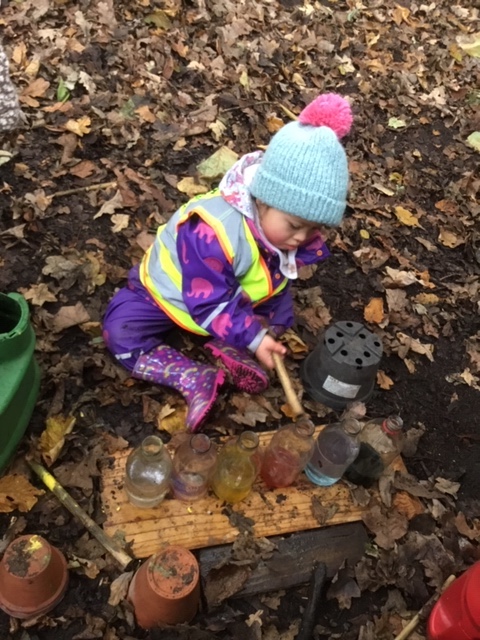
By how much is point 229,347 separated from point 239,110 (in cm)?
291

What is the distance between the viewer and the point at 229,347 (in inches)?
133

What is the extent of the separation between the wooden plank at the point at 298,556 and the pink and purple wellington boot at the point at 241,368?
854 millimetres

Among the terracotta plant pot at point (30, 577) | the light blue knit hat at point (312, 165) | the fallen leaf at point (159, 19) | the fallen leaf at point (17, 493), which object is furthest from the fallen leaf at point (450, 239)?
the terracotta plant pot at point (30, 577)

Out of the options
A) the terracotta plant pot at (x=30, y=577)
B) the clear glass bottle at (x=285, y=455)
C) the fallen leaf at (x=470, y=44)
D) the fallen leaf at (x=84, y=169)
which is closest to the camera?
the terracotta plant pot at (x=30, y=577)

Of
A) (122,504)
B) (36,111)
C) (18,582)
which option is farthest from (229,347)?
(36,111)

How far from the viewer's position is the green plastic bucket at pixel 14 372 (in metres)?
2.49

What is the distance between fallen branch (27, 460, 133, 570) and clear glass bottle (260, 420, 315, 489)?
802 mm

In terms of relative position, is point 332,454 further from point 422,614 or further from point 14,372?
point 14,372

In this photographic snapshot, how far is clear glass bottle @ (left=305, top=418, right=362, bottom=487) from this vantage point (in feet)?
9.84

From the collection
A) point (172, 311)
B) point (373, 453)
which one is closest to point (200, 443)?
point (172, 311)

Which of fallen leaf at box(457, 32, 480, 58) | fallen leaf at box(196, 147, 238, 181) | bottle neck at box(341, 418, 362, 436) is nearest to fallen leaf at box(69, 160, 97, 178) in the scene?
fallen leaf at box(196, 147, 238, 181)

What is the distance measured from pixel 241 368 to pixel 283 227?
86 cm

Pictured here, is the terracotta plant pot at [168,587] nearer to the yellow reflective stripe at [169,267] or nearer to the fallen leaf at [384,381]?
the yellow reflective stripe at [169,267]

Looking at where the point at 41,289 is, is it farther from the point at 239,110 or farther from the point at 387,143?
the point at 387,143
